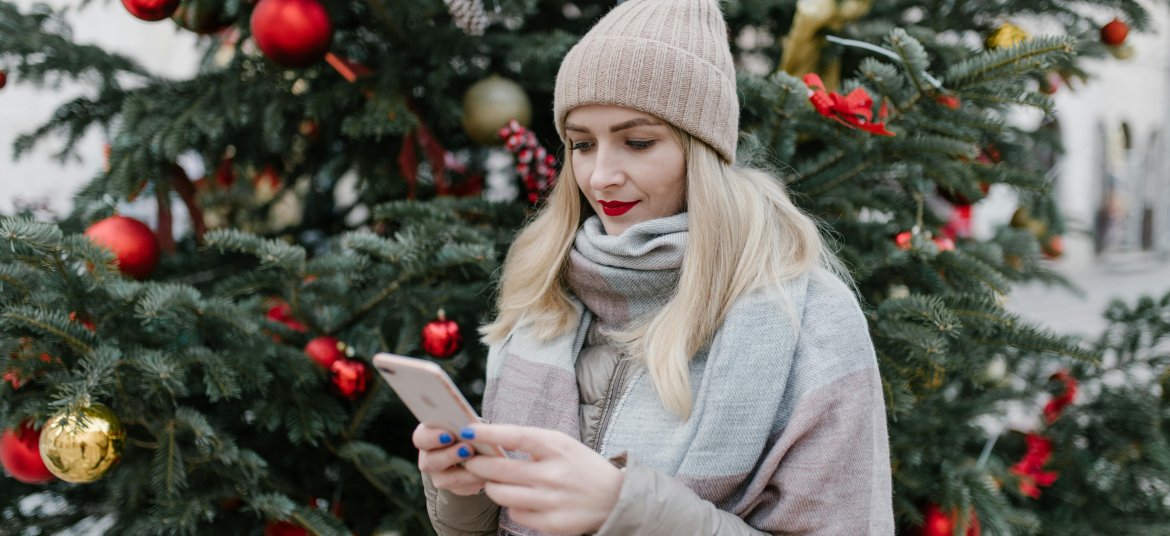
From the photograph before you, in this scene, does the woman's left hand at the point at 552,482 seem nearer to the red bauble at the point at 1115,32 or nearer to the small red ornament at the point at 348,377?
the small red ornament at the point at 348,377

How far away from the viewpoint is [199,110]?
5.82 feet

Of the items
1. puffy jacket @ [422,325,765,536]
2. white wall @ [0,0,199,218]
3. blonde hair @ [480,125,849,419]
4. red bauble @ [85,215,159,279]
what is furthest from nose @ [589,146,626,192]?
white wall @ [0,0,199,218]

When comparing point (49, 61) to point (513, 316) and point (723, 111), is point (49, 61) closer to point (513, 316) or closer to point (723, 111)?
point (513, 316)

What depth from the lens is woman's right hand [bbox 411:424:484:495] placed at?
0.98 m

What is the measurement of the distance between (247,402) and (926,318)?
1293 mm

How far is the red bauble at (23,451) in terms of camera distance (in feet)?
4.63

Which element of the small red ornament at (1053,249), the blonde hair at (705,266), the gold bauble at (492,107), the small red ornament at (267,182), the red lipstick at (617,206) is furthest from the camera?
the small red ornament at (1053,249)

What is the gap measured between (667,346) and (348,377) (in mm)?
755

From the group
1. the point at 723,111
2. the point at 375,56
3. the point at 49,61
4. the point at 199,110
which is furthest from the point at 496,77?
the point at 49,61

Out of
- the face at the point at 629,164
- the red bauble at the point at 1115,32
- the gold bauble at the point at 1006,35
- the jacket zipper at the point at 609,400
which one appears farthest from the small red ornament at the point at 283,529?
the red bauble at the point at 1115,32

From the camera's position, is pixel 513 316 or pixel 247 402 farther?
pixel 247 402

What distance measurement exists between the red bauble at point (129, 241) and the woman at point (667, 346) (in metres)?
0.81

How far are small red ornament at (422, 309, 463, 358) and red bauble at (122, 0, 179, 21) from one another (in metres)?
0.83

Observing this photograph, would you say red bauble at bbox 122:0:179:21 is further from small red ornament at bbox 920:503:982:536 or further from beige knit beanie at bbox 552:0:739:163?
small red ornament at bbox 920:503:982:536
